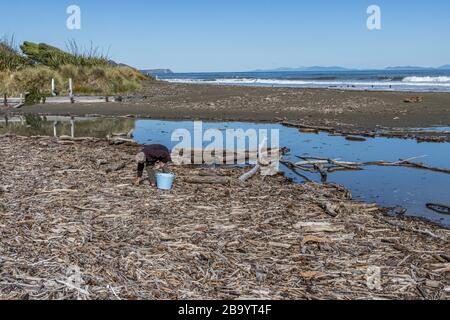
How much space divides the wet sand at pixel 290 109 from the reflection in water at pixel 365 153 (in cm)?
275

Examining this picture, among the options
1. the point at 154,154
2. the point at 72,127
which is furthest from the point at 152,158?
Answer: the point at 72,127

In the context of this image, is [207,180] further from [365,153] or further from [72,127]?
[72,127]

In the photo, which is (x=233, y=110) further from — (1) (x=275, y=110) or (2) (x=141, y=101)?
(2) (x=141, y=101)

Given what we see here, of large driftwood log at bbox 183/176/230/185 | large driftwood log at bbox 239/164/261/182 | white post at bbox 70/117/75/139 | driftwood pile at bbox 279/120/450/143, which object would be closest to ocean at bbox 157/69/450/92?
driftwood pile at bbox 279/120/450/143

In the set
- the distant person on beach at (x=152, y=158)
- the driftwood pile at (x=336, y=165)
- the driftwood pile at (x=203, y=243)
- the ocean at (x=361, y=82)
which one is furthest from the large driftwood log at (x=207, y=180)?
the ocean at (x=361, y=82)

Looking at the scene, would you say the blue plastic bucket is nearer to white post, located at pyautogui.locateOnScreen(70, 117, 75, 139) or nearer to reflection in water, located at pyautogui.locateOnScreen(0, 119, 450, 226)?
reflection in water, located at pyautogui.locateOnScreen(0, 119, 450, 226)

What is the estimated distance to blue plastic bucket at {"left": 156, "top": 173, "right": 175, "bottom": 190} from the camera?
1023cm

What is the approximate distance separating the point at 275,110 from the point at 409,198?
19.6 meters

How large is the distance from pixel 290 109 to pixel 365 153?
13841 mm

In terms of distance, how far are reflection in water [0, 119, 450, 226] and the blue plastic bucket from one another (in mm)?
4321

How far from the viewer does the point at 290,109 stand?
102 ft

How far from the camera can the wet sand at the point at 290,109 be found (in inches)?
1027
